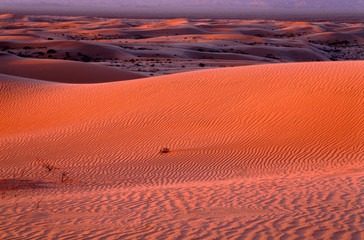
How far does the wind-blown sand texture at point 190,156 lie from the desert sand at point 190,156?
0.11 ft

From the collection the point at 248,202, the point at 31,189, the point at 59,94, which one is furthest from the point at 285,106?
the point at 59,94

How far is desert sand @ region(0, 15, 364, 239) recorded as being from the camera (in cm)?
560

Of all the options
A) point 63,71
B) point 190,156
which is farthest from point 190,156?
point 63,71

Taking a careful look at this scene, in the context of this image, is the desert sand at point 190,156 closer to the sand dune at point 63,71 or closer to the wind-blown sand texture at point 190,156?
the wind-blown sand texture at point 190,156

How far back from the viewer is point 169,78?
17.5m

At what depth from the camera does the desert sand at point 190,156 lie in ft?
18.4

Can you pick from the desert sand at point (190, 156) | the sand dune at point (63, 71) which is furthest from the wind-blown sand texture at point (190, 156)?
the sand dune at point (63, 71)

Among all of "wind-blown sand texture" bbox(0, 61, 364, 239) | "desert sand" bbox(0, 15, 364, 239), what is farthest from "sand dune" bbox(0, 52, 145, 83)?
"wind-blown sand texture" bbox(0, 61, 364, 239)

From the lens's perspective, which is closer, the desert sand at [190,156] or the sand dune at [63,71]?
the desert sand at [190,156]

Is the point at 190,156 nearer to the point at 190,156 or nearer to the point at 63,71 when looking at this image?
the point at 190,156

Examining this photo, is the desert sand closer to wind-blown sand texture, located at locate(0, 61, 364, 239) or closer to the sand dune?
wind-blown sand texture, located at locate(0, 61, 364, 239)

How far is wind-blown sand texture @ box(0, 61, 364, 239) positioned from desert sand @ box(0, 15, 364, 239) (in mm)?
32

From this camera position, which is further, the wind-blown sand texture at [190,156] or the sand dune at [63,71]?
the sand dune at [63,71]

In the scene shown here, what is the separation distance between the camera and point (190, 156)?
10664 mm
